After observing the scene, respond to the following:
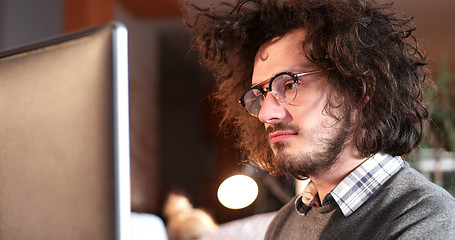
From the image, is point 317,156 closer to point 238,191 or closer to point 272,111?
point 272,111

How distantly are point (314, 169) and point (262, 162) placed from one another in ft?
1.58

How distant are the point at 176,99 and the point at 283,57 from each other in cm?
685

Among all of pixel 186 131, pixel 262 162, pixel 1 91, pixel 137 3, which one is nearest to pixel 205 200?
pixel 186 131

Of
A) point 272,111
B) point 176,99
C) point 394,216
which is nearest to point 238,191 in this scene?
point 272,111

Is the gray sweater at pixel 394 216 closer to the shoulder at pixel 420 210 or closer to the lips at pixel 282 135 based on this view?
the shoulder at pixel 420 210

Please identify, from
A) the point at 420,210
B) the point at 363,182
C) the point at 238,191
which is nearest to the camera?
the point at 420,210

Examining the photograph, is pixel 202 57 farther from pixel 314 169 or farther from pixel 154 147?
pixel 154 147

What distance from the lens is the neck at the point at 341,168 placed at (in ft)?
3.75

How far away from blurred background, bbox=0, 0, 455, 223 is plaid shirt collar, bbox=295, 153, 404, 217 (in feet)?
1.02

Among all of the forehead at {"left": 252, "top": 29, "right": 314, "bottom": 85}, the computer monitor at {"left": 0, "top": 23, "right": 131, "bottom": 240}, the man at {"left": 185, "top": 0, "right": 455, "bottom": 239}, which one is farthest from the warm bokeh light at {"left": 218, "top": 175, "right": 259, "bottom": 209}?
the computer monitor at {"left": 0, "top": 23, "right": 131, "bottom": 240}

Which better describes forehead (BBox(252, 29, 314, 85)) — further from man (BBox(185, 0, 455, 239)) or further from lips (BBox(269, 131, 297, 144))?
lips (BBox(269, 131, 297, 144))

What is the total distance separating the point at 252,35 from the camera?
1.43 meters

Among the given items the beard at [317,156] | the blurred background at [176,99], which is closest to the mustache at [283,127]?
the beard at [317,156]

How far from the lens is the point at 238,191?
2.13 m
